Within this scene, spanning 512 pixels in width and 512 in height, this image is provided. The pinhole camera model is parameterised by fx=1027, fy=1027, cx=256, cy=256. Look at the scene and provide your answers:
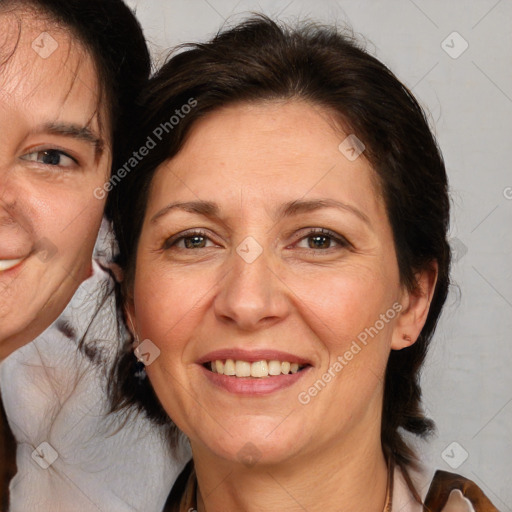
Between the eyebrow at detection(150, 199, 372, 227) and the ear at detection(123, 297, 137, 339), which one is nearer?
the eyebrow at detection(150, 199, 372, 227)

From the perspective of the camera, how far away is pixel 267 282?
5.74 ft

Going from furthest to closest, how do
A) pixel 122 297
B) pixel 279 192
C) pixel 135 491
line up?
pixel 135 491 → pixel 122 297 → pixel 279 192

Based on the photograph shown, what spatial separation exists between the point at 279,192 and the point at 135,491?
128 cm

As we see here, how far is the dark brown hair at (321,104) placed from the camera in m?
1.87

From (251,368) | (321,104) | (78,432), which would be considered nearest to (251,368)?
(251,368)

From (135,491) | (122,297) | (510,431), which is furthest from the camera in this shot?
(510,431)

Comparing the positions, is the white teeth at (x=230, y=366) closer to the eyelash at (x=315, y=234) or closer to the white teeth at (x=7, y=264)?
the eyelash at (x=315, y=234)

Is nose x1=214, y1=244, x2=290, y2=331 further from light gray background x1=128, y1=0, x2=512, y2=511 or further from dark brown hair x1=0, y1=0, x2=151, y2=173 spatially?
light gray background x1=128, y1=0, x2=512, y2=511

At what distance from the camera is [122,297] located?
2.13 m

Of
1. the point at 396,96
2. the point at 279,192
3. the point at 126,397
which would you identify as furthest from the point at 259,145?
the point at 126,397

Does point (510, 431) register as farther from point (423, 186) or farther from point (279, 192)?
point (279, 192)

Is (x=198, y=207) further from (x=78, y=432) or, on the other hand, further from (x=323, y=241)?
(x=78, y=432)

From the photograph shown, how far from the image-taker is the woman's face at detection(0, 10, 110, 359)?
1.97 metres

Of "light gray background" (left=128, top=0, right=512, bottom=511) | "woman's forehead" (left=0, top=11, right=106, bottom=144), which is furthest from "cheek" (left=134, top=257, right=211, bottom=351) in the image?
"light gray background" (left=128, top=0, right=512, bottom=511)
